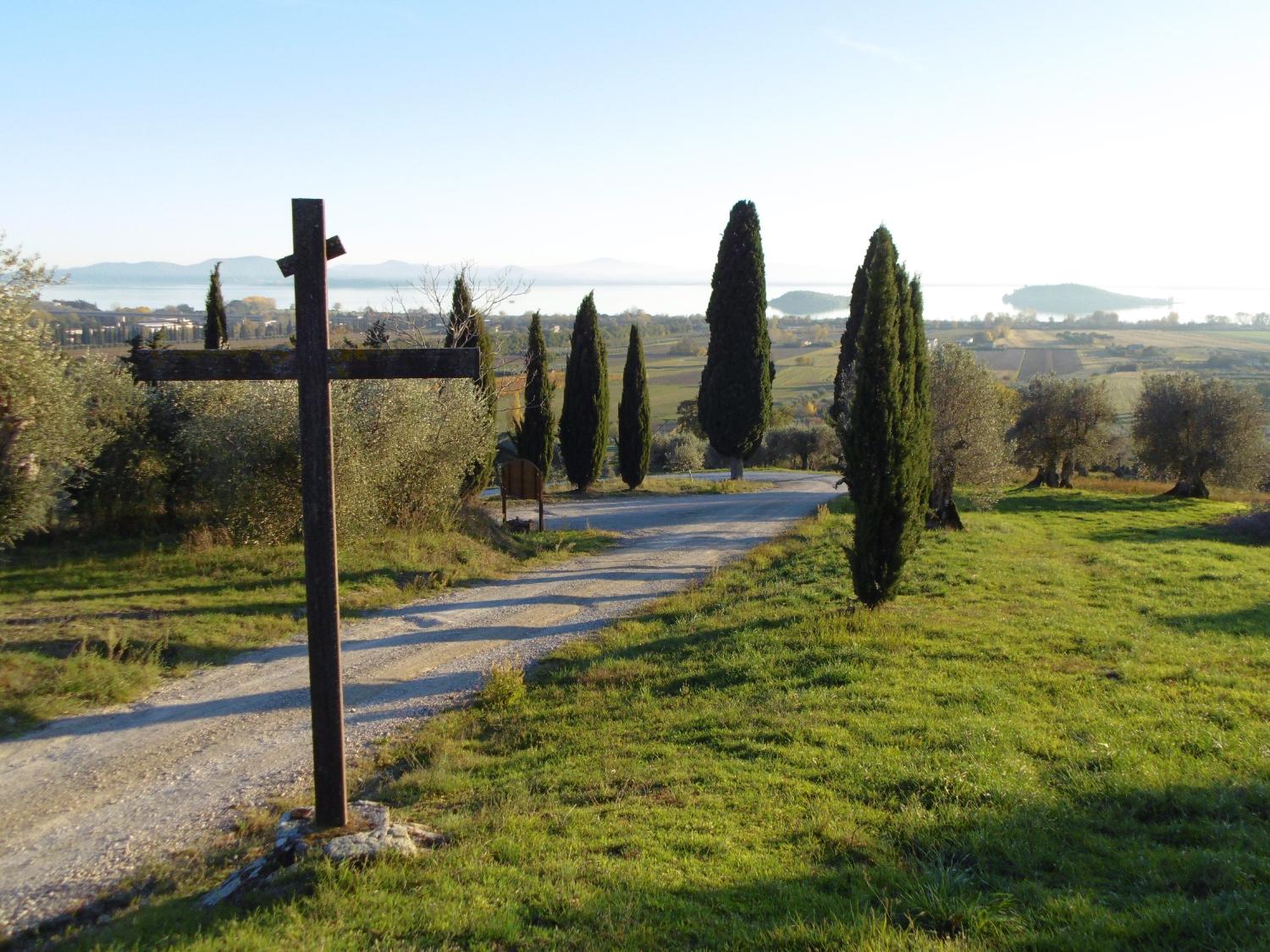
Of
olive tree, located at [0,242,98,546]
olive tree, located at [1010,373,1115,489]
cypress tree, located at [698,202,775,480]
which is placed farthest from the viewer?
olive tree, located at [1010,373,1115,489]

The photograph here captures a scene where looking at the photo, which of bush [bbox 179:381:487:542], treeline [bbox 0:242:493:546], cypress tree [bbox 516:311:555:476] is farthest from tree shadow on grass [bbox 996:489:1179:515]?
treeline [bbox 0:242:493:546]

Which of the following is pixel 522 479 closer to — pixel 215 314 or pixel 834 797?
pixel 215 314

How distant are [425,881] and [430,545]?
482 inches

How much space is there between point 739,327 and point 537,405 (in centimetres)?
871

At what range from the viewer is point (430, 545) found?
16625 millimetres

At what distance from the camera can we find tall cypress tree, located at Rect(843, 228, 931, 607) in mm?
11820

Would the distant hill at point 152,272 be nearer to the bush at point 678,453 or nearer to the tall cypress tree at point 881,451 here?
the bush at point 678,453

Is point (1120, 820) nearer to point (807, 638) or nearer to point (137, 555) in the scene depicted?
point (807, 638)

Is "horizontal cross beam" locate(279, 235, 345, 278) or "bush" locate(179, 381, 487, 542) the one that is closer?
"horizontal cross beam" locate(279, 235, 345, 278)

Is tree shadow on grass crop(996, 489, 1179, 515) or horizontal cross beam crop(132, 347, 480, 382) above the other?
horizontal cross beam crop(132, 347, 480, 382)

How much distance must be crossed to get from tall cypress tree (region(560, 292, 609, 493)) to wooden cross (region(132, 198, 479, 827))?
1090 inches

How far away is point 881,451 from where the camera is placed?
11938mm

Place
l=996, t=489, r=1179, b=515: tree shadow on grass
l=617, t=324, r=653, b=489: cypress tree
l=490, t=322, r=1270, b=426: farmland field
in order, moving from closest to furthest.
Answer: l=996, t=489, r=1179, b=515: tree shadow on grass, l=617, t=324, r=653, b=489: cypress tree, l=490, t=322, r=1270, b=426: farmland field

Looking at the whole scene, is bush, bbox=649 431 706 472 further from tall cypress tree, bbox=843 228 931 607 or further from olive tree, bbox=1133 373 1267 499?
tall cypress tree, bbox=843 228 931 607
